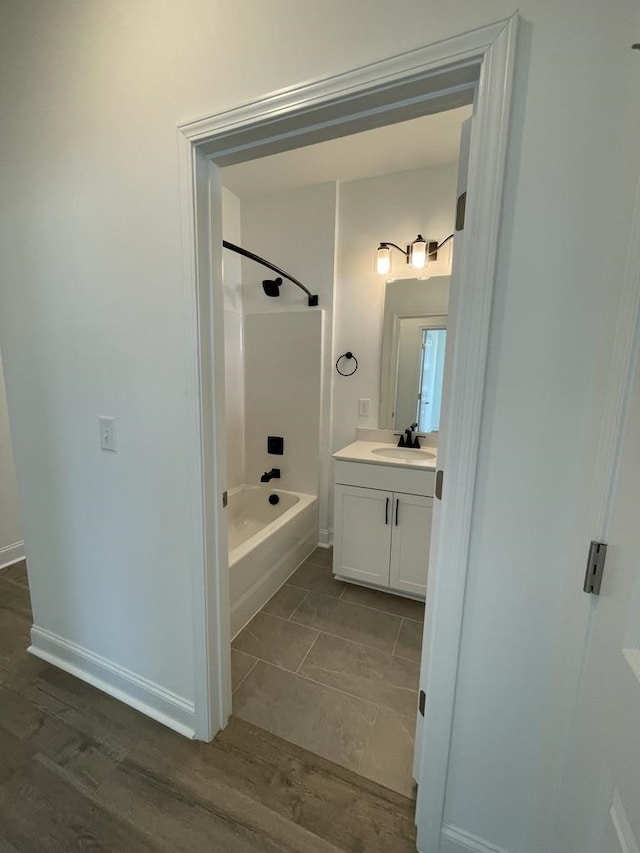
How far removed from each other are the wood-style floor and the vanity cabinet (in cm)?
104

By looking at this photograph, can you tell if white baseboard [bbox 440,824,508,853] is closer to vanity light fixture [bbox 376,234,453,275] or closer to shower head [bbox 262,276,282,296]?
vanity light fixture [bbox 376,234,453,275]

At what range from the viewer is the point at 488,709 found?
0.89 metres

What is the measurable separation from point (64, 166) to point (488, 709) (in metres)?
2.14

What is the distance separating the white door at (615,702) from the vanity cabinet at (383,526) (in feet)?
4.28

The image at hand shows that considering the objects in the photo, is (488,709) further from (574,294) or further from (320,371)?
(320,371)

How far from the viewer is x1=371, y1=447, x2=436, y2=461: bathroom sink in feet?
7.43

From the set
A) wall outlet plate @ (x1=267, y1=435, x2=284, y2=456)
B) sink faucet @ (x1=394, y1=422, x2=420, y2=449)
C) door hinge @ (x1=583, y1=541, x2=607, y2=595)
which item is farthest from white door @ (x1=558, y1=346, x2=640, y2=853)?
wall outlet plate @ (x1=267, y1=435, x2=284, y2=456)

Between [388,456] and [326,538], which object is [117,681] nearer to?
[326,538]

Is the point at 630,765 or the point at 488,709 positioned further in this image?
the point at 488,709

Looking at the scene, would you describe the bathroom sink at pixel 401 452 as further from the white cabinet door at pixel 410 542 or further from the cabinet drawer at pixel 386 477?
the white cabinet door at pixel 410 542

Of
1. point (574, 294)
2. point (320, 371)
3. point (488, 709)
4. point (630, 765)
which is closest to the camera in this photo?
point (630, 765)

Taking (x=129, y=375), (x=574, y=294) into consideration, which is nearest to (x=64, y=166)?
(x=129, y=375)

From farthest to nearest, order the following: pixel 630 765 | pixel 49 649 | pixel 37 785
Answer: pixel 49 649
pixel 37 785
pixel 630 765

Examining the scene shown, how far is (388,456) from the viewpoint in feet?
7.68
